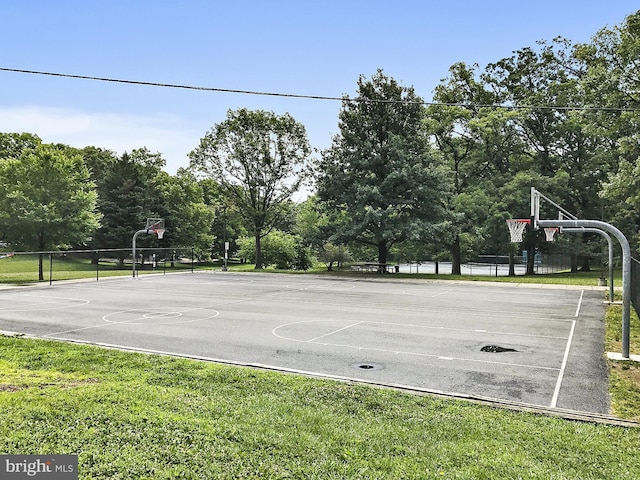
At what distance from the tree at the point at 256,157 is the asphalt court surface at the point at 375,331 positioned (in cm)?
2048

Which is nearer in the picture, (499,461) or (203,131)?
(499,461)

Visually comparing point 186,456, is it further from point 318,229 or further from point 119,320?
point 318,229

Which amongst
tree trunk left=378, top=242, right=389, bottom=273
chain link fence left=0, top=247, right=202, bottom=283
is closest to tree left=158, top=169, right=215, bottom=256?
chain link fence left=0, top=247, right=202, bottom=283

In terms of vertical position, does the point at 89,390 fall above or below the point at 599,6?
below

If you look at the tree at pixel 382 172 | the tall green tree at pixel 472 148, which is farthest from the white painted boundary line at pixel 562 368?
the tall green tree at pixel 472 148

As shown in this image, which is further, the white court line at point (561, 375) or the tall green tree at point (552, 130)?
the tall green tree at point (552, 130)

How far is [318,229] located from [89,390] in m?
29.6

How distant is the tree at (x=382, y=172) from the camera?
32812 millimetres

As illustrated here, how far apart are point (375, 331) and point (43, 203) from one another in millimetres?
23811

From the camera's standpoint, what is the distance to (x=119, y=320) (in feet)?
46.8

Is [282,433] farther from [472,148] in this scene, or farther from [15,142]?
[15,142]

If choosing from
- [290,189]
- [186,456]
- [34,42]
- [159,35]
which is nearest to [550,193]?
[290,189]

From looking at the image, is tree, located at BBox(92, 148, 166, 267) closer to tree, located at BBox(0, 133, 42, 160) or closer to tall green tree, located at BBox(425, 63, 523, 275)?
tree, located at BBox(0, 133, 42, 160)

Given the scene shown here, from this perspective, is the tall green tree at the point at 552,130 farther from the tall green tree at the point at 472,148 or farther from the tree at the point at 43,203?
the tree at the point at 43,203
